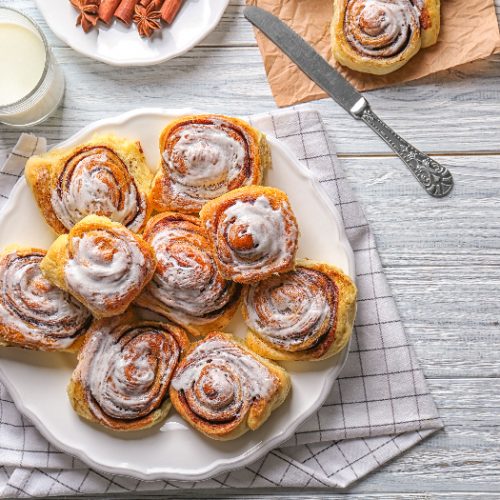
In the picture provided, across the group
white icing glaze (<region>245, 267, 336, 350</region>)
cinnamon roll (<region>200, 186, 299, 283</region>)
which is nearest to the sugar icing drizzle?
white icing glaze (<region>245, 267, 336, 350</region>)

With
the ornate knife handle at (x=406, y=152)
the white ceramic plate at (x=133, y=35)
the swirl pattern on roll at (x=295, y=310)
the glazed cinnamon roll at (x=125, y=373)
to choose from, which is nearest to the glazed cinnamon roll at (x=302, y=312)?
the swirl pattern on roll at (x=295, y=310)

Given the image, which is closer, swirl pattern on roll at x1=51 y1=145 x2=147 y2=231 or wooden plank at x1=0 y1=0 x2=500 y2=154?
swirl pattern on roll at x1=51 y1=145 x2=147 y2=231

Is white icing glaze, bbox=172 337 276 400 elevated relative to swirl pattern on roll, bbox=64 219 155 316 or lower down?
lower down

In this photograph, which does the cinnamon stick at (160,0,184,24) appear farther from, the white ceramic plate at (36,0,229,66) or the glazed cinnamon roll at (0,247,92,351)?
the glazed cinnamon roll at (0,247,92,351)

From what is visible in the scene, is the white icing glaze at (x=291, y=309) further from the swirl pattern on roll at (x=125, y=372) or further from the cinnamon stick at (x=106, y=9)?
the cinnamon stick at (x=106, y=9)

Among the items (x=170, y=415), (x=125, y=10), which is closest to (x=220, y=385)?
(x=170, y=415)

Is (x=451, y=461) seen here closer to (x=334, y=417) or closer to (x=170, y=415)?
(x=334, y=417)

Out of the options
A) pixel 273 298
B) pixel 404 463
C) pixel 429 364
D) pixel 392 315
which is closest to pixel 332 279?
pixel 273 298
